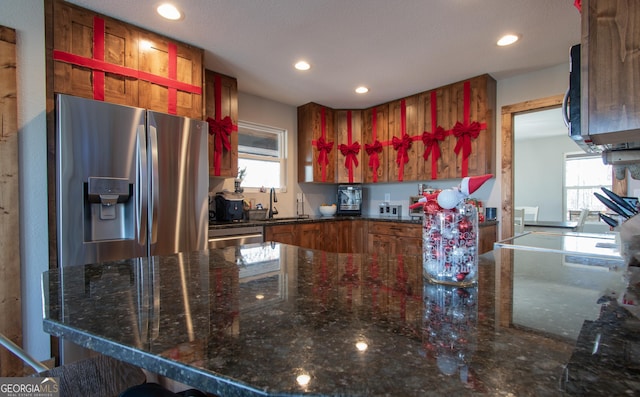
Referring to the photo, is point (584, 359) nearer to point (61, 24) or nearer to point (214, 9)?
point (214, 9)

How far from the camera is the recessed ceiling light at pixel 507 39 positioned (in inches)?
95.0

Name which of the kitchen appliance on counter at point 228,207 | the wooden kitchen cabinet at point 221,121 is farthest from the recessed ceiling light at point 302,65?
the kitchen appliance on counter at point 228,207

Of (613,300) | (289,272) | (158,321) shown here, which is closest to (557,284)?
(613,300)

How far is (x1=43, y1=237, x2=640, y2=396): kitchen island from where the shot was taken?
0.38 m

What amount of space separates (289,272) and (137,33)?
91.5 inches

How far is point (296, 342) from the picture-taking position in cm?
48

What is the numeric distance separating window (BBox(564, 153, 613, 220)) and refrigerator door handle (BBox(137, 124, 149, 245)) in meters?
7.82

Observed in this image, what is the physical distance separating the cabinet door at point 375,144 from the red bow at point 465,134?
3.03 feet

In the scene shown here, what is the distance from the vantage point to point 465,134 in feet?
10.8

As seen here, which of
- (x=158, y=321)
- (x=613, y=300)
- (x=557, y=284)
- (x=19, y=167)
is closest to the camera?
(x=158, y=321)

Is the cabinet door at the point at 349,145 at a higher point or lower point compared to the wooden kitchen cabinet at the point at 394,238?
higher

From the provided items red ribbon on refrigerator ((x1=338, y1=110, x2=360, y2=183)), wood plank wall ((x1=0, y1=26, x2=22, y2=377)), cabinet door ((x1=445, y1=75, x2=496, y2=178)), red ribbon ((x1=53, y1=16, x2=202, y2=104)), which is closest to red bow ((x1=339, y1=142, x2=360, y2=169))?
red ribbon on refrigerator ((x1=338, y1=110, x2=360, y2=183))

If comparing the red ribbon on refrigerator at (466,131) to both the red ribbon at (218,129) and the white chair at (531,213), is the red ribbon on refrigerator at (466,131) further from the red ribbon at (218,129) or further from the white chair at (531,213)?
the white chair at (531,213)

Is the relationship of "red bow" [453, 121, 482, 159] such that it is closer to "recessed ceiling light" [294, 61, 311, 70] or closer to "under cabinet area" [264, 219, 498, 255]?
"under cabinet area" [264, 219, 498, 255]
